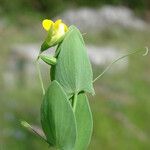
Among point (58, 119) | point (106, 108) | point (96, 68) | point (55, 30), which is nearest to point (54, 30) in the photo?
point (55, 30)

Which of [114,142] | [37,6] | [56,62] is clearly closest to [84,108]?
[56,62]

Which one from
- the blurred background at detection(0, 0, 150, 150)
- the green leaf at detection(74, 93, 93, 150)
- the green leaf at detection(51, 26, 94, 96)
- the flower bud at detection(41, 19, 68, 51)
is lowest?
the blurred background at detection(0, 0, 150, 150)

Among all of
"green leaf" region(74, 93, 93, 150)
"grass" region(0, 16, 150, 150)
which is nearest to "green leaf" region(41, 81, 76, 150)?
"green leaf" region(74, 93, 93, 150)

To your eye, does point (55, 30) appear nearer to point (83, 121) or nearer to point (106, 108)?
point (83, 121)

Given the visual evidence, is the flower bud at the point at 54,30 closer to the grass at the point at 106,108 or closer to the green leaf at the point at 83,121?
the green leaf at the point at 83,121

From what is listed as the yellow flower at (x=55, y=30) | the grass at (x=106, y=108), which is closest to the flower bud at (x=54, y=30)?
the yellow flower at (x=55, y=30)

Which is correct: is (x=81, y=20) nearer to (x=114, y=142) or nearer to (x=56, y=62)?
(x=114, y=142)

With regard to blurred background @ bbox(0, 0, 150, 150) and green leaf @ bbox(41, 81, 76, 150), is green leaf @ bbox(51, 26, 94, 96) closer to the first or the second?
green leaf @ bbox(41, 81, 76, 150)
